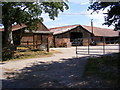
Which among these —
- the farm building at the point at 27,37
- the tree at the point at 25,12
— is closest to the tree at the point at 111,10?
the tree at the point at 25,12

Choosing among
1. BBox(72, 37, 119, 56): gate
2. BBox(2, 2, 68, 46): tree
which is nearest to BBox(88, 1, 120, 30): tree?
BBox(72, 37, 119, 56): gate

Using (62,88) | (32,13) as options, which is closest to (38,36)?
(32,13)

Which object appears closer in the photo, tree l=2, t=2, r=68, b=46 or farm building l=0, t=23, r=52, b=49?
tree l=2, t=2, r=68, b=46

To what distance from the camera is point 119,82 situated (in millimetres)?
5492

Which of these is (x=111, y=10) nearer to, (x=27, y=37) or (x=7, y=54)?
(x=7, y=54)

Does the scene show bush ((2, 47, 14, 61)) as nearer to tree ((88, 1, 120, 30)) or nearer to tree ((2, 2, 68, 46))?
tree ((2, 2, 68, 46))

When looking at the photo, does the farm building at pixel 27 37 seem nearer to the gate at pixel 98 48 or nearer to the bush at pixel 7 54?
the gate at pixel 98 48

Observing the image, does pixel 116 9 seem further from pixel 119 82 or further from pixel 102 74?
pixel 119 82

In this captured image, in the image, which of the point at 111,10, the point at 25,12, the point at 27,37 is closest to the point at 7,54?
the point at 25,12

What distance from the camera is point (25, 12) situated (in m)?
14.9

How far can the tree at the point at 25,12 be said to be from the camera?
1325 cm

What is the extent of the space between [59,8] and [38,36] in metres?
14.2

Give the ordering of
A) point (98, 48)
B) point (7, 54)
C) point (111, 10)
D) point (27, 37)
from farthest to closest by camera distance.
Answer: point (27, 37)
point (98, 48)
point (7, 54)
point (111, 10)

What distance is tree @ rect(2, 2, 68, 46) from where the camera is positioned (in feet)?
43.5
